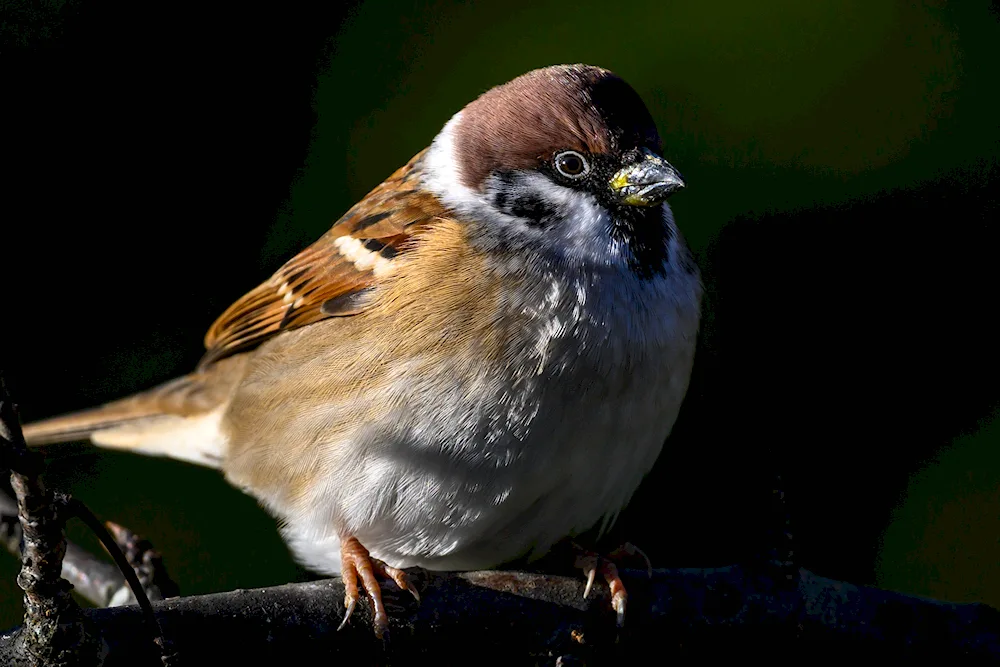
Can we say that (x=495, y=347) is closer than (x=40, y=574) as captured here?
No

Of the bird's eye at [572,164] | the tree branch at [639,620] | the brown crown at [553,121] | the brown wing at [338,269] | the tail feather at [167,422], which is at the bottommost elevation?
the tree branch at [639,620]

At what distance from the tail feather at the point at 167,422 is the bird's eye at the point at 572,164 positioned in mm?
770

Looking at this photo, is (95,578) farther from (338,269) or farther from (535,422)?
(535,422)

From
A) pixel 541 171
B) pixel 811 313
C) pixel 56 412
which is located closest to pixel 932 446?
pixel 811 313

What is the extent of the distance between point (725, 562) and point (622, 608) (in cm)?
48

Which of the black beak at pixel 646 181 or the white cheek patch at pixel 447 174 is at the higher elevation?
the white cheek patch at pixel 447 174

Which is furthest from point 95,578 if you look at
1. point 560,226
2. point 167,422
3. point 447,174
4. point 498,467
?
point 560,226

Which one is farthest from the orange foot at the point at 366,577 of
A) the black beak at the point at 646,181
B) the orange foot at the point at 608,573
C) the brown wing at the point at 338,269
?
the black beak at the point at 646,181

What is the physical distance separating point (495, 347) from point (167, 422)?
3.06 ft

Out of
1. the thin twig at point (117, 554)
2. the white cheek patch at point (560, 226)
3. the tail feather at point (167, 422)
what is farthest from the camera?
the tail feather at point (167, 422)

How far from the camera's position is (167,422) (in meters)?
2.38

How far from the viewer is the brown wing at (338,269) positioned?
1968 mm

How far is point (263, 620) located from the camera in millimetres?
1466

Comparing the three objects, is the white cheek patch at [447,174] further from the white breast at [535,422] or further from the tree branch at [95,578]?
the tree branch at [95,578]
